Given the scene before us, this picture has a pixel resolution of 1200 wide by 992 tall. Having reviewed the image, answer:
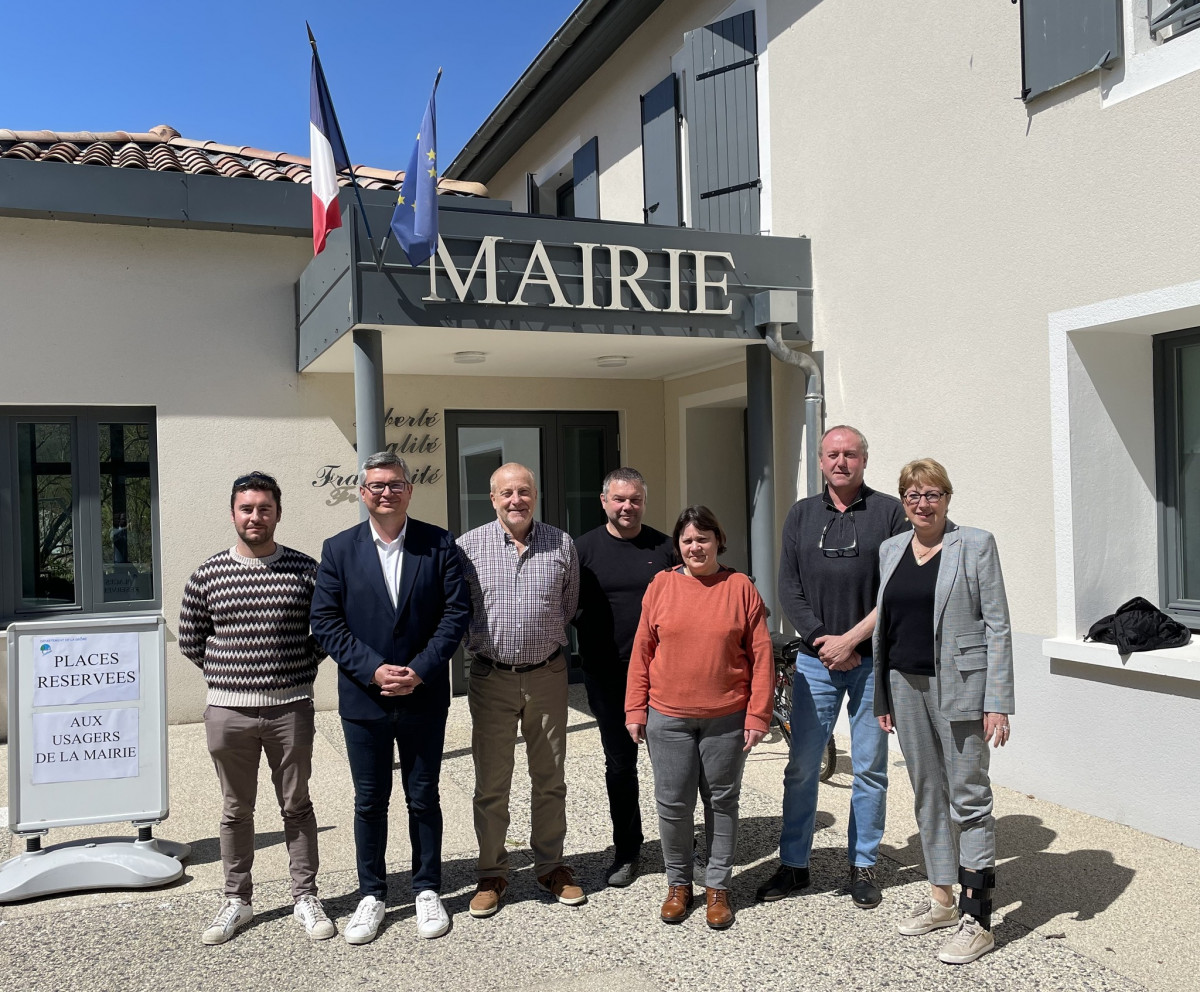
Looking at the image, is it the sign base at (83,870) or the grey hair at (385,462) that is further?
the sign base at (83,870)

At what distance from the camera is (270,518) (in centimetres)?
397

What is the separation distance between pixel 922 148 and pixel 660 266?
1732 millimetres

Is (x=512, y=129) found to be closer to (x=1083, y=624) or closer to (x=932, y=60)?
(x=932, y=60)

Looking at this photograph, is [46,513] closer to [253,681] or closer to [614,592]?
[253,681]

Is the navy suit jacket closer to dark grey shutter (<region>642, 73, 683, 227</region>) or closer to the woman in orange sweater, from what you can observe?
the woman in orange sweater

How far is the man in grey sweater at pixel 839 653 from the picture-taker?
13.2 feet

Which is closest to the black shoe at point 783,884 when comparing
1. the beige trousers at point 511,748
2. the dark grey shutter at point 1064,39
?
the beige trousers at point 511,748

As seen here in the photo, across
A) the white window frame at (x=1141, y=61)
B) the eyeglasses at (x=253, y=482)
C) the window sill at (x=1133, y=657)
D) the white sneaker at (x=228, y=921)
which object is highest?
the white window frame at (x=1141, y=61)

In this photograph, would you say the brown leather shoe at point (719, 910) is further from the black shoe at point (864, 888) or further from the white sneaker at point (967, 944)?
the white sneaker at point (967, 944)

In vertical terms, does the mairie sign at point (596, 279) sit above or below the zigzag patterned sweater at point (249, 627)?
above

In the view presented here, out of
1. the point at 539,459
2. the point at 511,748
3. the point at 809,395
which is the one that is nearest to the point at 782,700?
the point at 809,395

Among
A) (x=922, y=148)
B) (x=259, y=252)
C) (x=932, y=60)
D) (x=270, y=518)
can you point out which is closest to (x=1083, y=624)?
(x=922, y=148)

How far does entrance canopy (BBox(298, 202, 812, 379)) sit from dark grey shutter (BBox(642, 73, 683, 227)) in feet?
6.46

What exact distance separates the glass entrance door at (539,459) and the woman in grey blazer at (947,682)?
5.30 metres
